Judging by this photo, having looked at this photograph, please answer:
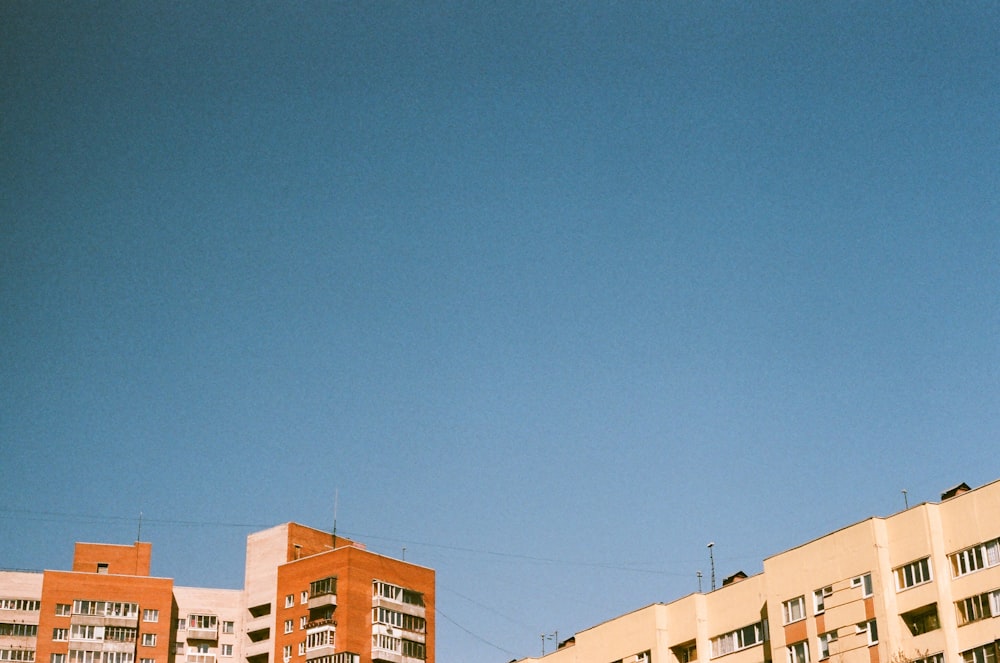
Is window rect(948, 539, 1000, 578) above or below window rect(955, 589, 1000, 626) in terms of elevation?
above

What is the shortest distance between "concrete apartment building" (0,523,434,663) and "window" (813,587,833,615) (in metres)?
72.7

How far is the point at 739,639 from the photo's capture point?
298 ft

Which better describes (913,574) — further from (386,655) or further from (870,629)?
(386,655)

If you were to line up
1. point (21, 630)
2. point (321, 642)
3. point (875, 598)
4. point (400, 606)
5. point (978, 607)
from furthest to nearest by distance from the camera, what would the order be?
1. point (21, 630)
2. point (400, 606)
3. point (321, 642)
4. point (875, 598)
5. point (978, 607)

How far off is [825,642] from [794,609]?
337 centimetres

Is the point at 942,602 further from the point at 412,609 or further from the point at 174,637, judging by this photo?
the point at 174,637

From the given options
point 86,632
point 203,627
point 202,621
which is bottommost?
point 86,632

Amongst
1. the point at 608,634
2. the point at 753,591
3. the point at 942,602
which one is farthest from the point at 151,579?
the point at 942,602

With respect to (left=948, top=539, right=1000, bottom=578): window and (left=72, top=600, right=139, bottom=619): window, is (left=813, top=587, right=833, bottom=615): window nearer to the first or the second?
(left=948, top=539, right=1000, bottom=578): window

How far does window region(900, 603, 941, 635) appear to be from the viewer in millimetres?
77688

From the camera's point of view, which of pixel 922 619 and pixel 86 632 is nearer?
pixel 922 619

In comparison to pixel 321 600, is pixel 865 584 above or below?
below

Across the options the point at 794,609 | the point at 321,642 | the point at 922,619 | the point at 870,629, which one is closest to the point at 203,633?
the point at 321,642

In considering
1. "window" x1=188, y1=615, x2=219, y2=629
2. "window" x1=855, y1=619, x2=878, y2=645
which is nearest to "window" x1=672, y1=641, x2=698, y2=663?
"window" x1=855, y1=619, x2=878, y2=645
